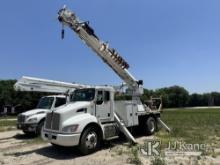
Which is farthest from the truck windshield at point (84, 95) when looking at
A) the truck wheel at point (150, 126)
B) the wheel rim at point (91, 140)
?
the truck wheel at point (150, 126)

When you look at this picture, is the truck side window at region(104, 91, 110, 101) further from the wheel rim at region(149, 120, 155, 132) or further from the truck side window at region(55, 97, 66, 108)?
the truck side window at region(55, 97, 66, 108)

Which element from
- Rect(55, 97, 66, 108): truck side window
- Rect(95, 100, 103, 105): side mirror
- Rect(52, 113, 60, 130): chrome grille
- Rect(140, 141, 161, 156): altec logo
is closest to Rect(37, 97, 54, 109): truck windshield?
Rect(55, 97, 66, 108): truck side window

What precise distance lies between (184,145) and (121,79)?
517cm

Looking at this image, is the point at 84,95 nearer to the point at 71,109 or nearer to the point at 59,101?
the point at 71,109

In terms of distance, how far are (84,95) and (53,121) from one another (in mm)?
1881

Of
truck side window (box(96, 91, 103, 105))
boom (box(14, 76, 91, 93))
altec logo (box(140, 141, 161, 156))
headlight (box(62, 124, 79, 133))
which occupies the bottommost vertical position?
altec logo (box(140, 141, 161, 156))

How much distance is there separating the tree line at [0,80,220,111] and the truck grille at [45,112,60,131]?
54513 millimetres

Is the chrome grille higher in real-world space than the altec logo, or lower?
higher

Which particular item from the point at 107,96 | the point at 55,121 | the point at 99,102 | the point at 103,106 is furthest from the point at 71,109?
the point at 107,96

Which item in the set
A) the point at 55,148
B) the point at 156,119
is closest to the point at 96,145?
the point at 55,148

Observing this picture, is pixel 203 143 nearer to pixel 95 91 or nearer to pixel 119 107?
pixel 119 107

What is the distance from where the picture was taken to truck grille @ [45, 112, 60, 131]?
10.2 metres

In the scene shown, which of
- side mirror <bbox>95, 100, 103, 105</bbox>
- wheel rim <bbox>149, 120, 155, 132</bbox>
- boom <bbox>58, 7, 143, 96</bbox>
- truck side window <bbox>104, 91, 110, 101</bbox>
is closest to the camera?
side mirror <bbox>95, 100, 103, 105</bbox>

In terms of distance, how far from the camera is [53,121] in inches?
408
